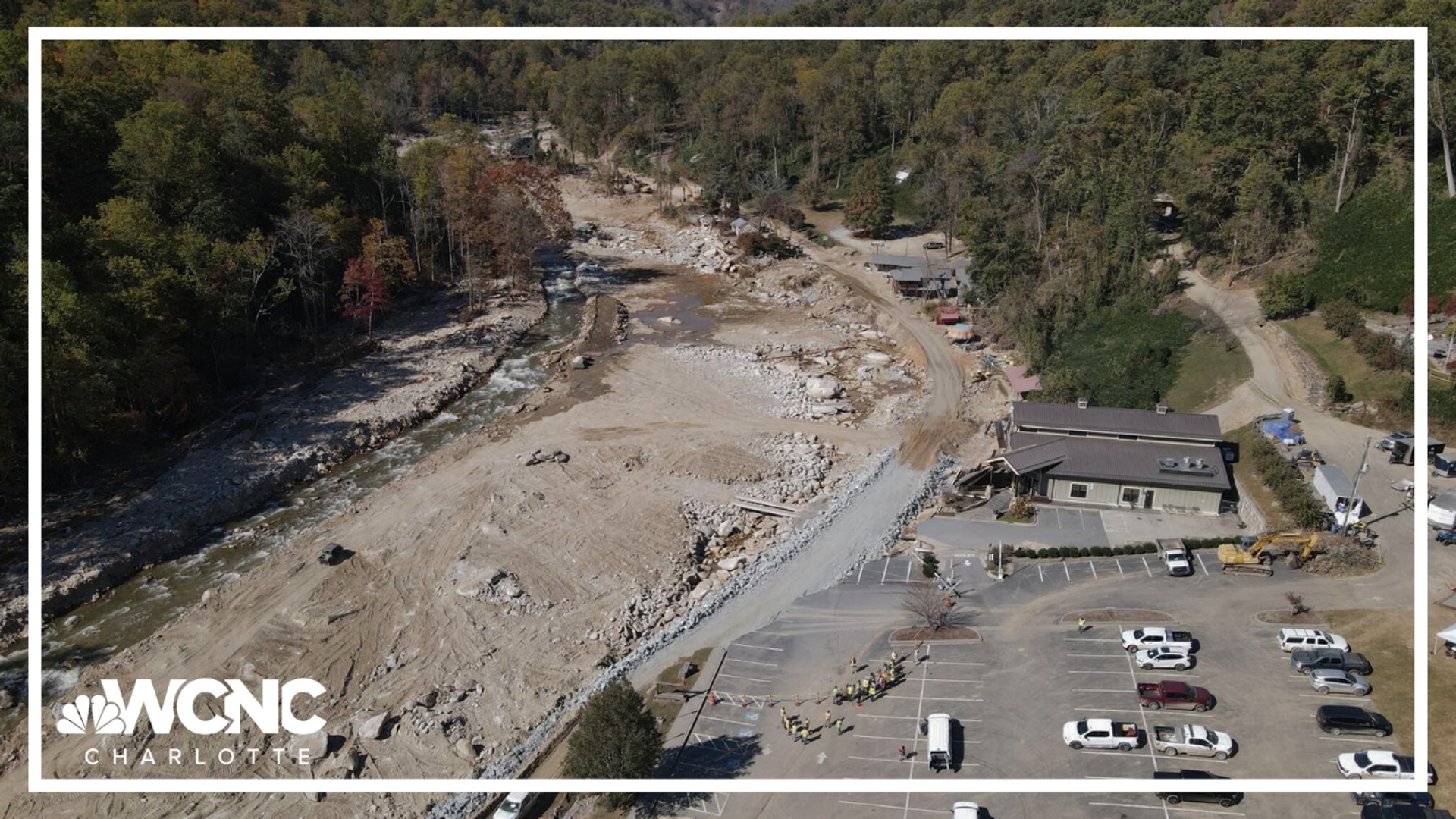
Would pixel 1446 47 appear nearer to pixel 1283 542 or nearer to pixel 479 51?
pixel 1283 542

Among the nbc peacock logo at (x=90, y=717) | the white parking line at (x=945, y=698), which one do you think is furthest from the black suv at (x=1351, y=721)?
the nbc peacock logo at (x=90, y=717)

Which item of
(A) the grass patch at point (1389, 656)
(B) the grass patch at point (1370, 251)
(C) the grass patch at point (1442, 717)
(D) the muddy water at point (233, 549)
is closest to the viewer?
(C) the grass patch at point (1442, 717)

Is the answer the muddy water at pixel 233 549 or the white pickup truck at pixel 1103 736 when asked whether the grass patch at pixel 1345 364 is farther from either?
the muddy water at pixel 233 549

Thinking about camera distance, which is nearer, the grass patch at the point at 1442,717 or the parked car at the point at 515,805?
the grass patch at the point at 1442,717

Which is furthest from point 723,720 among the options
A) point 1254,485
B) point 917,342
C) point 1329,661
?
point 917,342

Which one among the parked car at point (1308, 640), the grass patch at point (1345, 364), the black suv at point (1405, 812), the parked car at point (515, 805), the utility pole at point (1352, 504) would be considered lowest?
the parked car at point (515, 805)

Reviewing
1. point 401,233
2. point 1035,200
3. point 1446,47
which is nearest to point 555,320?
point 401,233

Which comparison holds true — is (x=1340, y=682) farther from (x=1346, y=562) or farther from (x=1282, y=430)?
(x=1282, y=430)
